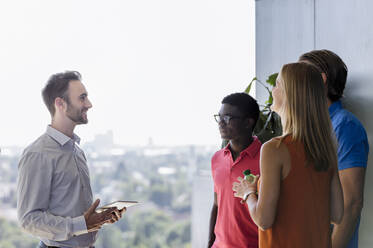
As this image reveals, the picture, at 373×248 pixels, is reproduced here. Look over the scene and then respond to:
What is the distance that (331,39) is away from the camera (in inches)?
97.3

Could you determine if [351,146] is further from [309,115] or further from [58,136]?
[58,136]

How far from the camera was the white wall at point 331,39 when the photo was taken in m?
2.15

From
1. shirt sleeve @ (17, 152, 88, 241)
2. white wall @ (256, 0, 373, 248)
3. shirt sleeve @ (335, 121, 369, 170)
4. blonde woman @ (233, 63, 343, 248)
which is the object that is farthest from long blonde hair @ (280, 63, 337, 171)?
shirt sleeve @ (17, 152, 88, 241)

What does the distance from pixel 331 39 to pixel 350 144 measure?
87cm

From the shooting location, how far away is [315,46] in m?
2.65

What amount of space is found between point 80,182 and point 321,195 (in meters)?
1.29

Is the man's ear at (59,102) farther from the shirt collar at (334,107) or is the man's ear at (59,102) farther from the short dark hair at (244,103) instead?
the shirt collar at (334,107)

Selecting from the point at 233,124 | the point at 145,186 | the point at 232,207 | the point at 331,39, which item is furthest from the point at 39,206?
the point at 145,186

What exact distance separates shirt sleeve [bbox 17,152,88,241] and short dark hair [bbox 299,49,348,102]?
148cm

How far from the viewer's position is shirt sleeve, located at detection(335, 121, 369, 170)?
6.15 ft

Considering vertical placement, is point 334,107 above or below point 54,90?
below

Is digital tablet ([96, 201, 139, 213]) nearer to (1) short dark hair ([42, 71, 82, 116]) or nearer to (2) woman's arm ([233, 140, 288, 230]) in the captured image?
(1) short dark hair ([42, 71, 82, 116])

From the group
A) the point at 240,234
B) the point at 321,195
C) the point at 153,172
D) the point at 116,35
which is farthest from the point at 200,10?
the point at 321,195

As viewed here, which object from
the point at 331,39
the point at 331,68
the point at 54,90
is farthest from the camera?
the point at 331,39
